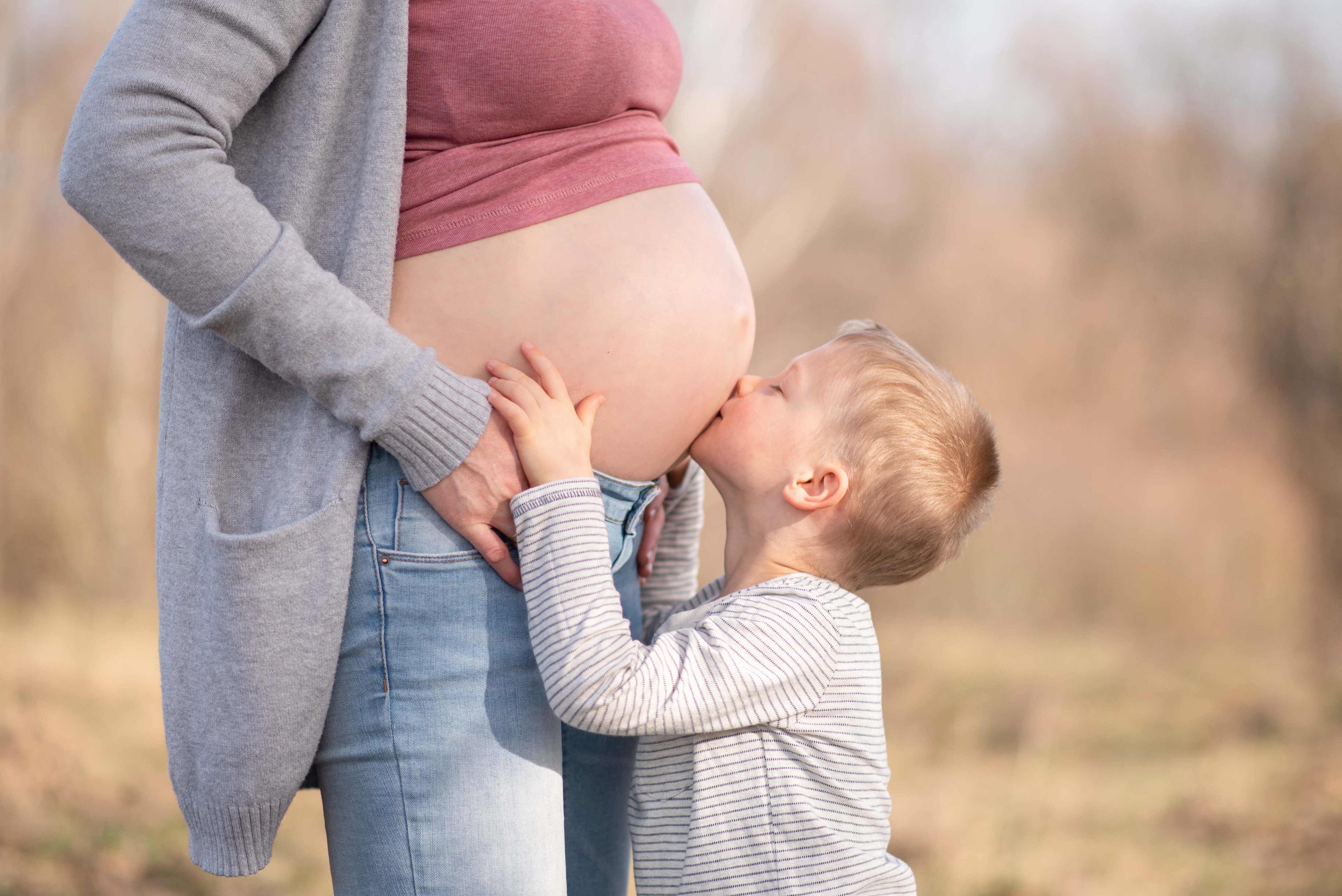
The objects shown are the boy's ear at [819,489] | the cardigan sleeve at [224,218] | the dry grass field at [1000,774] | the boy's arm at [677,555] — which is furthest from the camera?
the dry grass field at [1000,774]

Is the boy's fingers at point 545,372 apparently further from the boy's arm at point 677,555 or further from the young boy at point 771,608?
the boy's arm at point 677,555

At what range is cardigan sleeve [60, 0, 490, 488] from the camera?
898 mm

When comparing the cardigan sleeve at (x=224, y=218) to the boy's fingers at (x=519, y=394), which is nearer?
the cardigan sleeve at (x=224, y=218)

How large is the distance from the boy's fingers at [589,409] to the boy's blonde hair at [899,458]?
14.6 inches

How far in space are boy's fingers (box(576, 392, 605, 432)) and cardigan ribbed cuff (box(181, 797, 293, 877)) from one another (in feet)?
1.76

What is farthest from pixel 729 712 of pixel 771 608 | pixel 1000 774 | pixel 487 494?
pixel 1000 774

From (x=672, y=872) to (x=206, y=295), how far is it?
0.92 metres

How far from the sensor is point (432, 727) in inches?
40.1

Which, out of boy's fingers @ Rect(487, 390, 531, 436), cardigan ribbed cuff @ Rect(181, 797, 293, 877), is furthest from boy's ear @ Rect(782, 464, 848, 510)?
cardigan ribbed cuff @ Rect(181, 797, 293, 877)

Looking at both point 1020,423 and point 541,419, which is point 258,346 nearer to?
point 541,419

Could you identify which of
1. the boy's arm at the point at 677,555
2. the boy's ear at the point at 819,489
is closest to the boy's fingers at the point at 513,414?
the boy's ear at the point at 819,489

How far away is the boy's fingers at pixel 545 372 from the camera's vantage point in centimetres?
108

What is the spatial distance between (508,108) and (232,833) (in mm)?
872

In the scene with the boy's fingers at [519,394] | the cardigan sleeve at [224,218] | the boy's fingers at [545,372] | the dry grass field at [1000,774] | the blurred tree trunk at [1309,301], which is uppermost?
the cardigan sleeve at [224,218]
